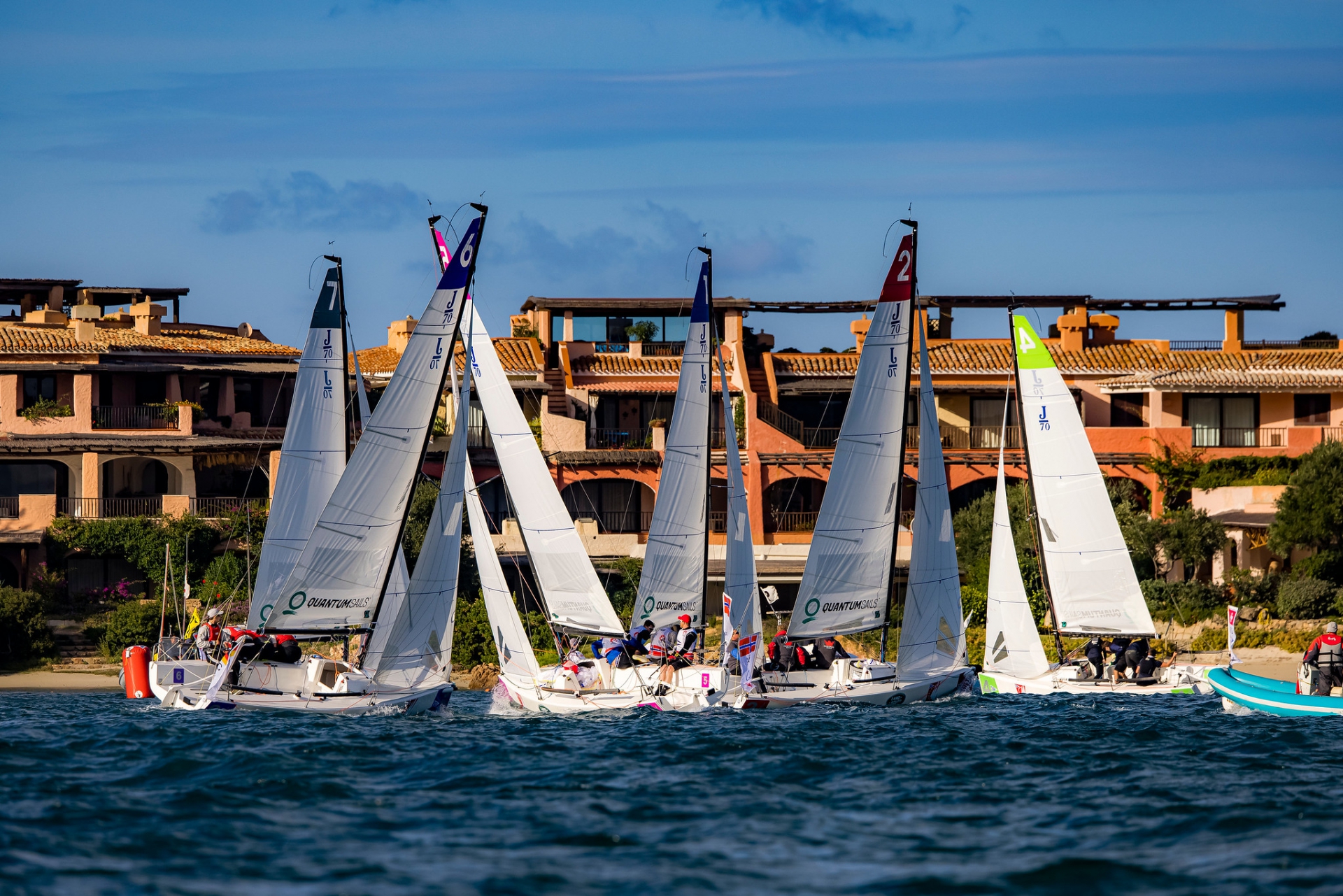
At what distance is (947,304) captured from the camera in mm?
66000

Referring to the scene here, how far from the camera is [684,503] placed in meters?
34.1

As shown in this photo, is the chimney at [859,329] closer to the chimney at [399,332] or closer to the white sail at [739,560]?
the chimney at [399,332]

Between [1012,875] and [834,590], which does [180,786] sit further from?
[834,590]

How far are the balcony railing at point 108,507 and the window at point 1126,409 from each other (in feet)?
111

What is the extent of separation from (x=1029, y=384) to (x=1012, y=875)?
22.2m

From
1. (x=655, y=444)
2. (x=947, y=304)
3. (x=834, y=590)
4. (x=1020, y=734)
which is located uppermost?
(x=947, y=304)

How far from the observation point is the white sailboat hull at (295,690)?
97.7 ft

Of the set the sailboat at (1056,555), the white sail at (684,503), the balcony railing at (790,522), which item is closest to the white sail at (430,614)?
the white sail at (684,503)

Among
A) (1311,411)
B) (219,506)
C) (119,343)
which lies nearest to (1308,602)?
(1311,411)

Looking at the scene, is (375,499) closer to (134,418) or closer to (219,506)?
(219,506)

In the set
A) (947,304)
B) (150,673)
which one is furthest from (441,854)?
(947,304)

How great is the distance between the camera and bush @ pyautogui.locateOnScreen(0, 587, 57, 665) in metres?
45.8

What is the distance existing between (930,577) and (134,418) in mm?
32679

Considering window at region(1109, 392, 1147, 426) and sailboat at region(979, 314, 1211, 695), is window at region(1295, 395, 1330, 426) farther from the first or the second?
sailboat at region(979, 314, 1211, 695)
